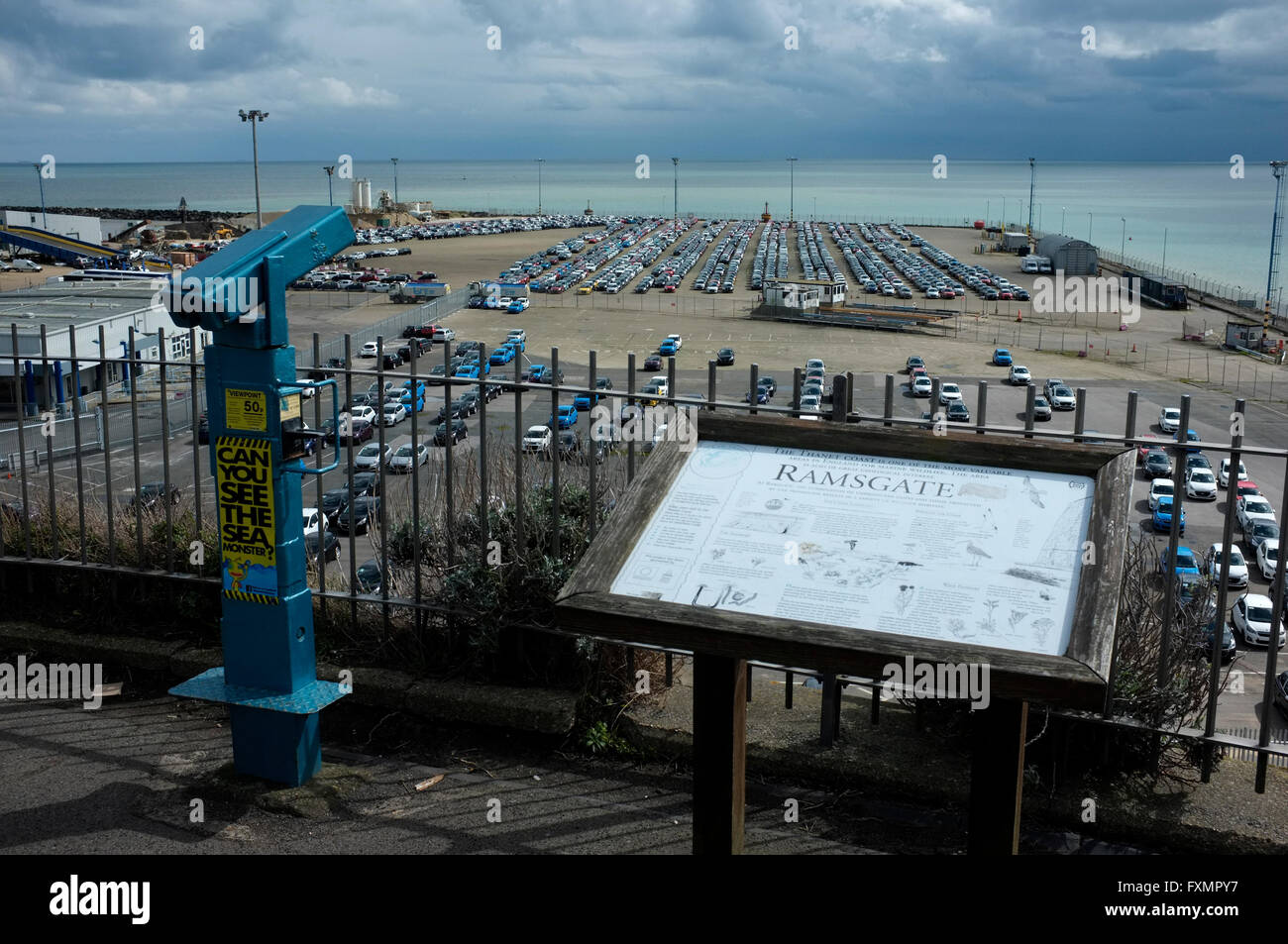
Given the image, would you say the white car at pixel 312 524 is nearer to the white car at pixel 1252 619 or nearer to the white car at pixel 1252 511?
the white car at pixel 1252 619

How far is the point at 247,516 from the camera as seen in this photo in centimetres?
527

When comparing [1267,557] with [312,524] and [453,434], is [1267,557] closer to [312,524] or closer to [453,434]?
[453,434]

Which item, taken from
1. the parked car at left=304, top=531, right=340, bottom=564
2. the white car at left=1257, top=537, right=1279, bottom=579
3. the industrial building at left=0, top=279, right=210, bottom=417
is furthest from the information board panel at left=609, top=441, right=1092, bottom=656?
the industrial building at left=0, top=279, right=210, bottom=417

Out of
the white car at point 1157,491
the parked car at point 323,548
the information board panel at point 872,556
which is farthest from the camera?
the white car at point 1157,491

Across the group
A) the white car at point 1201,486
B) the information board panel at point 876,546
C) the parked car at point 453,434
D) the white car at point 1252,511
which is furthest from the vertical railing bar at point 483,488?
the white car at point 1201,486

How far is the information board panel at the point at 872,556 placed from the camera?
328cm

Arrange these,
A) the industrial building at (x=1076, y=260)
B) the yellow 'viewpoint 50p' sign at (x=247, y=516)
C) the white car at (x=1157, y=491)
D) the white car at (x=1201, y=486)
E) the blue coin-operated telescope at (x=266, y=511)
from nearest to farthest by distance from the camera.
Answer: the blue coin-operated telescope at (x=266, y=511) < the yellow 'viewpoint 50p' sign at (x=247, y=516) < the white car at (x=1157, y=491) < the white car at (x=1201, y=486) < the industrial building at (x=1076, y=260)

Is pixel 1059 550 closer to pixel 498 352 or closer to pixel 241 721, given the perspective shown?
pixel 241 721

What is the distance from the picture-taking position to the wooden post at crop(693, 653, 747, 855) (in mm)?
3766

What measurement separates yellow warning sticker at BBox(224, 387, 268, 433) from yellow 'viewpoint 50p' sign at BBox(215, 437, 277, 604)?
0.21 feet

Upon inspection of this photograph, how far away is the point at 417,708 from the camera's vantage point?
598 cm

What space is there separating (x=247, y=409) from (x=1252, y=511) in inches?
1097
